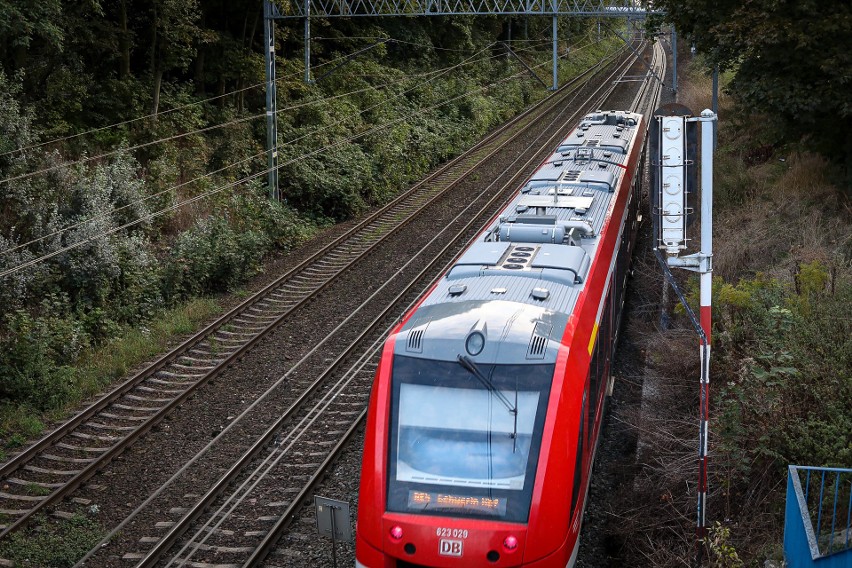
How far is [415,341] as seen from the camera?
756 cm

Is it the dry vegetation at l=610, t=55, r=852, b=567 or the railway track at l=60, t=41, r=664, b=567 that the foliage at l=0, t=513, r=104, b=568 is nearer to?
the railway track at l=60, t=41, r=664, b=567

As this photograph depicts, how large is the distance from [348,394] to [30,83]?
38.8 ft

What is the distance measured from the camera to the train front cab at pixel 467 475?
673 cm

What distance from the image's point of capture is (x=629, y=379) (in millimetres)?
12508

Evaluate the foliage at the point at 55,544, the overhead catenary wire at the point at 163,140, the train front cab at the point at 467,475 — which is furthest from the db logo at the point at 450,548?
the overhead catenary wire at the point at 163,140

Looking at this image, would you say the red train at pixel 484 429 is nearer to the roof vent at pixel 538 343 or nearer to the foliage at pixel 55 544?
the roof vent at pixel 538 343

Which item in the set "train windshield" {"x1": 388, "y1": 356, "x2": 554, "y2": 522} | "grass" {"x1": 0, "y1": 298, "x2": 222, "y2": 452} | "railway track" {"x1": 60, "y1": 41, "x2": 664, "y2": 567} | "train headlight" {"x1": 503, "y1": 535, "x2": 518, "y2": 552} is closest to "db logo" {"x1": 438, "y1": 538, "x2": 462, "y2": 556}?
"train windshield" {"x1": 388, "y1": 356, "x2": 554, "y2": 522}

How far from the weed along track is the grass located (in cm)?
51

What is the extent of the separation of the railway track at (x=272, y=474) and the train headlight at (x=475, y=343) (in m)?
A: 3.40

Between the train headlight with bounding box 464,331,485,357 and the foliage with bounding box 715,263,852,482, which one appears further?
the foliage with bounding box 715,263,852,482

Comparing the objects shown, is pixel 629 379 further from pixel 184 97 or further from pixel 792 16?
pixel 184 97

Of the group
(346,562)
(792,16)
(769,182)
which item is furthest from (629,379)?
(769,182)

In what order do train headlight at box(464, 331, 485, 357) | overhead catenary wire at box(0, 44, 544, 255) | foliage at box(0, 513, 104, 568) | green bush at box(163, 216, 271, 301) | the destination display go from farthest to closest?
green bush at box(163, 216, 271, 301) < overhead catenary wire at box(0, 44, 544, 255) < foliage at box(0, 513, 104, 568) < train headlight at box(464, 331, 485, 357) < the destination display

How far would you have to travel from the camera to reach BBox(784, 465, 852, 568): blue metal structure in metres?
6.12
